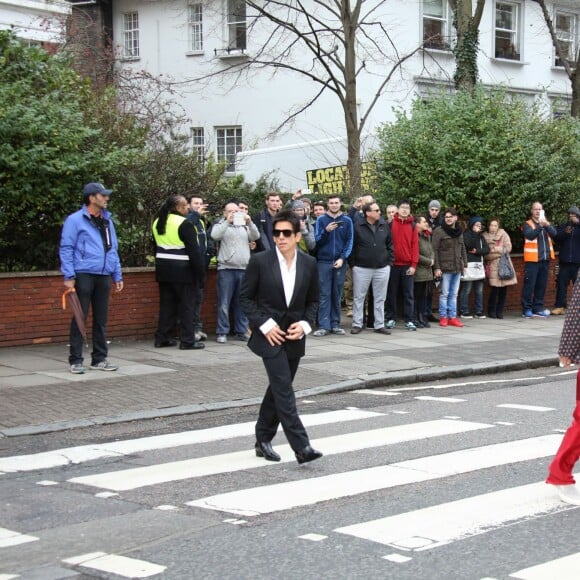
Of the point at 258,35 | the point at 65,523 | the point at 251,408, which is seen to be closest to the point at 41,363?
the point at 251,408

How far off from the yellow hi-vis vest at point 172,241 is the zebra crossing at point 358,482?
441 centimetres

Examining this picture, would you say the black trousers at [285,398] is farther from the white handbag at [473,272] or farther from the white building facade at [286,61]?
the white building facade at [286,61]

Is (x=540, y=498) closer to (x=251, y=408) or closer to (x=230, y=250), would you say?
(x=251, y=408)

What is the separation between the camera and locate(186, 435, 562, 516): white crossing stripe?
685 cm

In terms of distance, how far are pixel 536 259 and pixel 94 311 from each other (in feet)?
33.2

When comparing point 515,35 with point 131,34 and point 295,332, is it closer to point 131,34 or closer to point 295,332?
point 131,34

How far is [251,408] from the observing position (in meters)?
10.9

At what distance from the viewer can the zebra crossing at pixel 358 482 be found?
5.87 meters

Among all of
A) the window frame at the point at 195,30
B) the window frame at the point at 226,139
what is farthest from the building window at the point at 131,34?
the window frame at the point at 226,139

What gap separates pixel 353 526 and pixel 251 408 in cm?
466

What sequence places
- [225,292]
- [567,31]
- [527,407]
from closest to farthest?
[527,407] < [225,292] < [567,31]

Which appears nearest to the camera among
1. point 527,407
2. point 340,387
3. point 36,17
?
point 527,407

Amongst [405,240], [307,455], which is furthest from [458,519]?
[405,240]

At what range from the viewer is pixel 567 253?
798 inches
